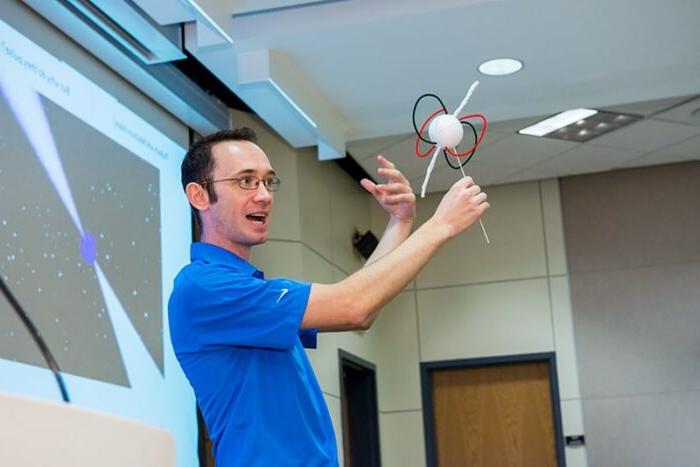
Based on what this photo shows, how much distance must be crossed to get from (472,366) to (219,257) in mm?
5072

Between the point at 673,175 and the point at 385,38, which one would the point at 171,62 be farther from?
the point at 673,175

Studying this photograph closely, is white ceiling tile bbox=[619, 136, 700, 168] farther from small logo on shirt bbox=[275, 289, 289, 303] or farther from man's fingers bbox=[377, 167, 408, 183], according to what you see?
small logo on shirt bbox=[275, 289, 289, 303]

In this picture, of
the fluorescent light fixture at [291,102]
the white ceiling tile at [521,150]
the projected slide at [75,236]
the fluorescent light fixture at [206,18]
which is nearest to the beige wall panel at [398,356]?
the white ceiling tile at [521,150]

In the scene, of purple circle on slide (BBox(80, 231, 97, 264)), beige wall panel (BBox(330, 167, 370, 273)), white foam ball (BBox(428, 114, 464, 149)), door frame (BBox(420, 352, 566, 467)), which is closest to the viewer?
white foam ball (BBox(428, 114, 464, 149))

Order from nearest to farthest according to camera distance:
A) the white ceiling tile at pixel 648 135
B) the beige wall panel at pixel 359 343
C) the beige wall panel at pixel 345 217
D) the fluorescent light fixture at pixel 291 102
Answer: the fluorescent light fixture at pixel 291 102 → the white ceiling tile at pixel 648 135 → the beige wall panel at pixel 359 343 → the beige wall panel at pixel 345 217

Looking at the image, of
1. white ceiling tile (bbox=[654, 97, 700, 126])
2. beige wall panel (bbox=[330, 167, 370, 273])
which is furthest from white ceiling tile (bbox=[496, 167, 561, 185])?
white ceiling tile (bbox=[654, 97, 700, 126])

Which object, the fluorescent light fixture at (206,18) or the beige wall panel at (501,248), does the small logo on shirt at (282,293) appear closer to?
the fluorescent light fixture at (206,18)

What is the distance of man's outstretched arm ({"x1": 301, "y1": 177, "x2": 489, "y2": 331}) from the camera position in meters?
1.56

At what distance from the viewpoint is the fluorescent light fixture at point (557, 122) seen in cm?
546

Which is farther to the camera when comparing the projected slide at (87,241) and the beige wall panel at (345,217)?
the beige wall panel at (345,217)

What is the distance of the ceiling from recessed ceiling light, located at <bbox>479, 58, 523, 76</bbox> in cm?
5

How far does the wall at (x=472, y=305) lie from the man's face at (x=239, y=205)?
170 inches

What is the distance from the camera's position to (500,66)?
4629 mm

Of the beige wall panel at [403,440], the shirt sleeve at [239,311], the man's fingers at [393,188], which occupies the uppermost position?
the man's fingers at [393,188]
